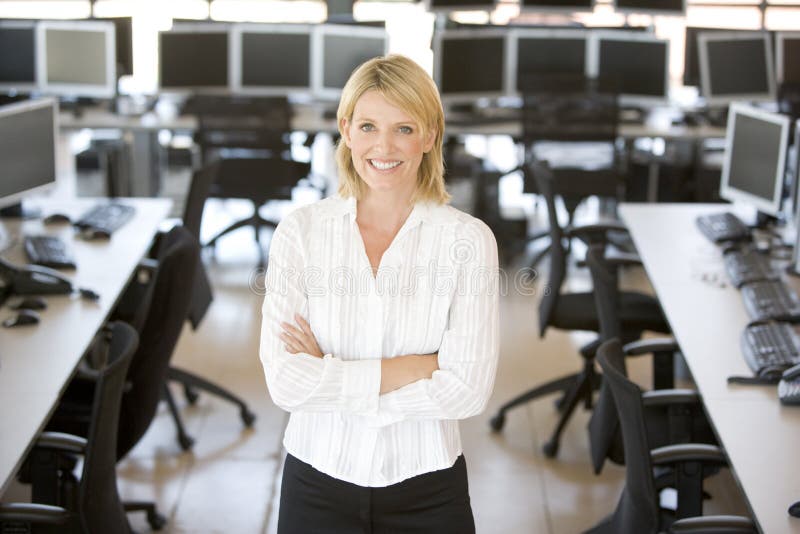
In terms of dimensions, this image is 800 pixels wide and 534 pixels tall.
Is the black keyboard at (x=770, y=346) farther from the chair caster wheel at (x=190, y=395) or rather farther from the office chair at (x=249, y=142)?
the office chair at (x=249, y=142)

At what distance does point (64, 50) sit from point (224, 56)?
0.94m

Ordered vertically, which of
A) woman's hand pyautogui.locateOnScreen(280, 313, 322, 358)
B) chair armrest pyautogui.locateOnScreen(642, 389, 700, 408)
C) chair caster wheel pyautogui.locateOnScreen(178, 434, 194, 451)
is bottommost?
chair caster wheel pyautogui.locateOnScreen(178, 434, 194, 451)

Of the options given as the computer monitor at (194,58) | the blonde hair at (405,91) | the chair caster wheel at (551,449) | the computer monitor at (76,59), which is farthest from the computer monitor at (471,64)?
the blonde hair at (405,91)

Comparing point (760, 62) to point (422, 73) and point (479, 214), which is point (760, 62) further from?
point (422, 73)

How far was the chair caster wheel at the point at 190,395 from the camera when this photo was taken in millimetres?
4906

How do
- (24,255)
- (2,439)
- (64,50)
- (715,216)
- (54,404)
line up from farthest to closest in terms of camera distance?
(64,50), (715,216), (24,255), (54,404), (2,439)

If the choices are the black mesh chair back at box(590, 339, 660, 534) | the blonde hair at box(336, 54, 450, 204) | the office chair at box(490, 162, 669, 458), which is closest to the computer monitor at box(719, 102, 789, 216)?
the office chair at box(490, 162, 669, 458)

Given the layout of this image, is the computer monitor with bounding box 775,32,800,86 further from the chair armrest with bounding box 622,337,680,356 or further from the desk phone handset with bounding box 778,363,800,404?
the desk phone handset with bounding box 778,363,800,404

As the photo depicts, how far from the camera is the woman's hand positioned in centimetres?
232

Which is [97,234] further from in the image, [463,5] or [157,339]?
[463,5]

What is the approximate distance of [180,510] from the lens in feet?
13.2

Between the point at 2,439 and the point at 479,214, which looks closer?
the point at 2,439

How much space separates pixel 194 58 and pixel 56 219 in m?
2.55

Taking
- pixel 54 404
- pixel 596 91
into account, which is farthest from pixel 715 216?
pixel 54 404
